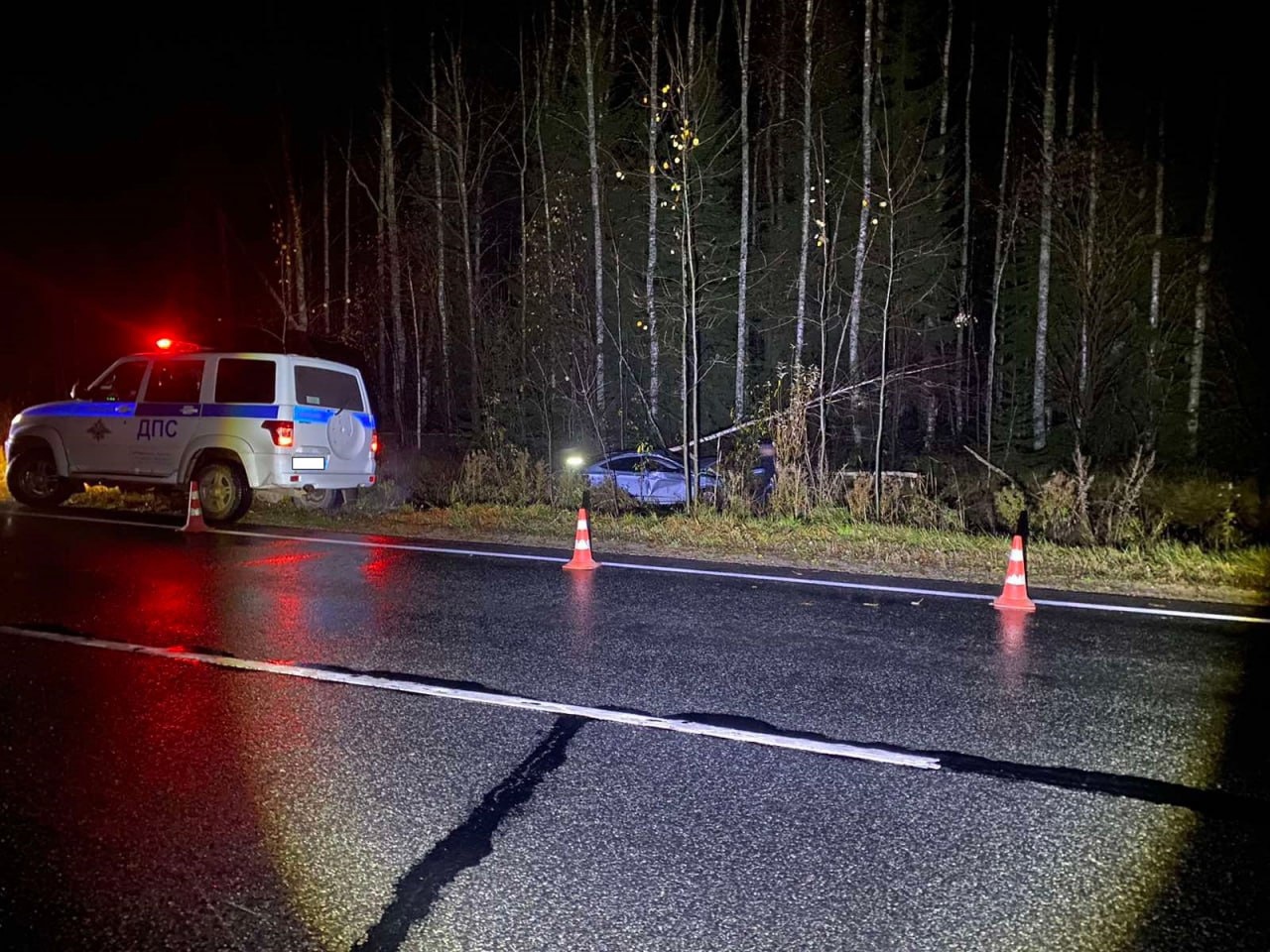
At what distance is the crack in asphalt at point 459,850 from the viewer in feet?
9.46

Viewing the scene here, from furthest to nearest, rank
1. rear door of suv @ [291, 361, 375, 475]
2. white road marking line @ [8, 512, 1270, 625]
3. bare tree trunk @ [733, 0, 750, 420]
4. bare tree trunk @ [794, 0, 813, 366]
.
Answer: bare tree trunk @ [733, 0, 750, 420] → bare tree trunk @ [794, 0, 813, 366] → rear door of suv @ [291, 361, 375, 475] → white road marking line @ [8, 512, 1270, 625]

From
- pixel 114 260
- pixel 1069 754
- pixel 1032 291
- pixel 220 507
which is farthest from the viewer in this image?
pixel 114 260

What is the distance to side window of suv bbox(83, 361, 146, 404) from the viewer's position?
40.4 ft

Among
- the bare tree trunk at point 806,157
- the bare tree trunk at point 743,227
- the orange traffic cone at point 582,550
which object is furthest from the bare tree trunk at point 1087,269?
the orange traffic cone at point 582,550

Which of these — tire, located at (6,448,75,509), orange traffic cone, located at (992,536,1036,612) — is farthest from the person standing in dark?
tire, located at (6,448,75,509)

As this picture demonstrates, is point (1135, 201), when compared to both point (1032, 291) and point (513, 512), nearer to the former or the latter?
point (1032, 291)

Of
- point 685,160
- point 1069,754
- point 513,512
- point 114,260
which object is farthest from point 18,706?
point 114,260

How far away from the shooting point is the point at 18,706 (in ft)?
16.3

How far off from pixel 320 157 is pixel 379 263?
6741 millimetres

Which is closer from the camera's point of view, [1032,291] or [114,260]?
[1032,291]

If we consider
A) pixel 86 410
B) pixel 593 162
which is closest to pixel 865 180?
pixel 593 162

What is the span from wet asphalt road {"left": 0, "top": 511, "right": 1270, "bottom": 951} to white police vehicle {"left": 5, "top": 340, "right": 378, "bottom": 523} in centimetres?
475

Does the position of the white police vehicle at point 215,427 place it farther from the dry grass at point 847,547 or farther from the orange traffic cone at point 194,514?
the dry grass at point 847,547

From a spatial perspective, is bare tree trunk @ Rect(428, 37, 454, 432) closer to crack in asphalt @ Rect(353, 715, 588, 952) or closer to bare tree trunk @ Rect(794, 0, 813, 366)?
bare tree trunk @ Rect(794, 0, 813, 366)
